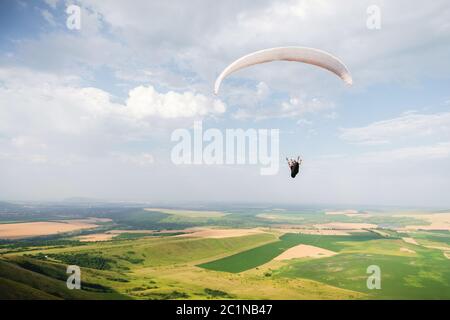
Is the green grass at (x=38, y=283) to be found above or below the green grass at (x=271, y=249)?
above

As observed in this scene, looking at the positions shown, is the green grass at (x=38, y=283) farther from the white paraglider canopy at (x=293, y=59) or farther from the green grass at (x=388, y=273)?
the white paraglider canopy at (x=293, y=59)

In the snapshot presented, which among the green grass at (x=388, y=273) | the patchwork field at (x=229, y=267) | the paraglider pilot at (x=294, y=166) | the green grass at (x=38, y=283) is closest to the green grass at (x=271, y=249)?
the patchwork field at (x=229, y=267)

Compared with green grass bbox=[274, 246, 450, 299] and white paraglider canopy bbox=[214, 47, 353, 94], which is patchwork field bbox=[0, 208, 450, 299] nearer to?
green grass bbox=[274, 246, 450, 299]

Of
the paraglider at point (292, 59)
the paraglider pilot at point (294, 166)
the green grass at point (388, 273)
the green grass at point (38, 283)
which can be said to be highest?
the paraglider at point (292, 59)

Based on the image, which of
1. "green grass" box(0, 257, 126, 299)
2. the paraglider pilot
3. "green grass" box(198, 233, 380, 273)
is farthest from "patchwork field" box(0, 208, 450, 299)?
the paraglider pilot

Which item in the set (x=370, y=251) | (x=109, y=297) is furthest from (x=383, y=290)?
(x=109, y=297)

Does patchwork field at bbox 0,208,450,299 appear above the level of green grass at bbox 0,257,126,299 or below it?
below
